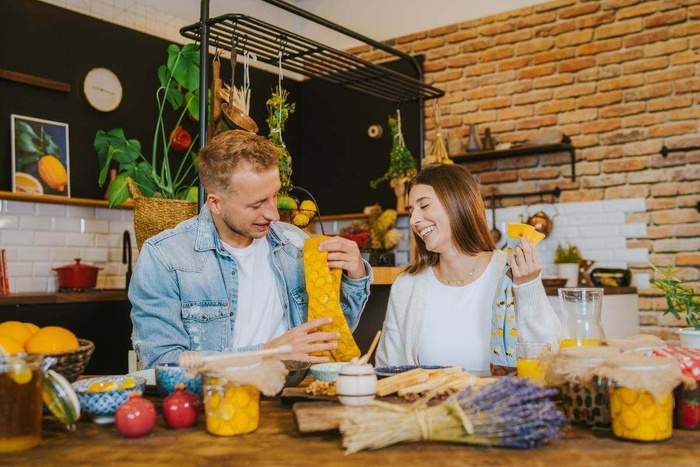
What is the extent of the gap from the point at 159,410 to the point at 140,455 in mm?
337

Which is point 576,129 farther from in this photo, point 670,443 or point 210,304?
point 670,443

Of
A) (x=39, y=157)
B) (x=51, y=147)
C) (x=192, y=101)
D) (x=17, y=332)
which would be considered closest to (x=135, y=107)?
(x=51, y=147)

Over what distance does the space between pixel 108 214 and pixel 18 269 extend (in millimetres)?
716

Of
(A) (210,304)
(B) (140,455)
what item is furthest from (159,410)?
(A) (210,304)

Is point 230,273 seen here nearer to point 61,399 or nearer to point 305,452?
point 61,399

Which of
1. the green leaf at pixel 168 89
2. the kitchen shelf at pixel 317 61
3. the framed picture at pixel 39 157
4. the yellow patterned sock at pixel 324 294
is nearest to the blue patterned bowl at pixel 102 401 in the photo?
the yellow patterned sock at pixel 324 294

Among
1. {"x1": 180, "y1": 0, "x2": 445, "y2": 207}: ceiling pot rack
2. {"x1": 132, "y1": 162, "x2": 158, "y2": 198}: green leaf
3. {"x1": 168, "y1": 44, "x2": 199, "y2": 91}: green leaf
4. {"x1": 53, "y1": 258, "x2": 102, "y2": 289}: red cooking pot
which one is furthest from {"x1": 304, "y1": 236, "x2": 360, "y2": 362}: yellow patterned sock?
{"x1": 53, "y1": 258, "x2": 102, "y2": 289}: red cooking pot

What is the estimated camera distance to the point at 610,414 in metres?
1.30

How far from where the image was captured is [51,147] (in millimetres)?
4508

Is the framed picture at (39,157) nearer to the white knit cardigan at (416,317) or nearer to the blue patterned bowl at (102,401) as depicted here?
the white knit cardigan at (416,317)

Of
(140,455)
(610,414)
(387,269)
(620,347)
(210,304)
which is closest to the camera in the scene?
(140,455)

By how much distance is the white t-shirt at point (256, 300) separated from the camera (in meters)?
2.33

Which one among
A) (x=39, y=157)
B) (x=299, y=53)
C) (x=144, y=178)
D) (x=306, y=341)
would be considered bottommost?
(x=306, y=341)

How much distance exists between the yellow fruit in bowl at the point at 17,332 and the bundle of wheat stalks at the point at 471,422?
738 mm
